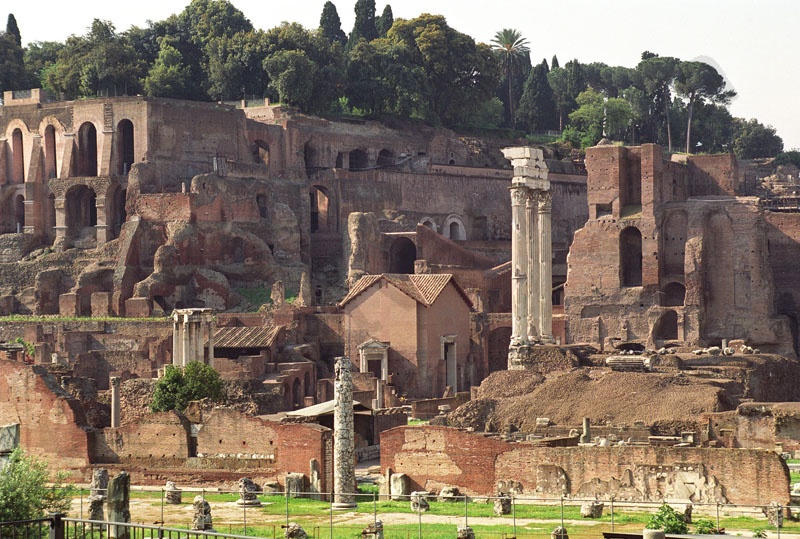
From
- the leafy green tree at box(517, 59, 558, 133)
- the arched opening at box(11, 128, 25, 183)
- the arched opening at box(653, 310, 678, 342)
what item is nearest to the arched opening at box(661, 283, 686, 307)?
the arched opening at box(653, 310, 678, 342)

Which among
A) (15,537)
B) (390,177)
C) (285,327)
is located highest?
(390,177)

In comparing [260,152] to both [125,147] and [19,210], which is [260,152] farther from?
[19,210]

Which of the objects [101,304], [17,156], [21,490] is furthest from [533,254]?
[17,156]

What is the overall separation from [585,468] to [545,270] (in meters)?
20.0

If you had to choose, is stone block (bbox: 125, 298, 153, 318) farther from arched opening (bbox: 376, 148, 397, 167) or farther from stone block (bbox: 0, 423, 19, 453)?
stone block (bbox: 0, 423, 19, 453)

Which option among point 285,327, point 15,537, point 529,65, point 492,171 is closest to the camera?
point 15,537

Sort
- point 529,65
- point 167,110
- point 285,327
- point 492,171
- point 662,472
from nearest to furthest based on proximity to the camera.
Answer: point 662,472 < point 285,327 < point 167,110 < point 492,171 < point 529,65

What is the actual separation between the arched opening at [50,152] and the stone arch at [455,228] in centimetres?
1822

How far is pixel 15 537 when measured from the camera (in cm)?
2652

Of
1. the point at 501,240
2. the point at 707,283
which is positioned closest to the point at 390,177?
the point at 501,240

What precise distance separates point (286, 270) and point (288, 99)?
16096 mm

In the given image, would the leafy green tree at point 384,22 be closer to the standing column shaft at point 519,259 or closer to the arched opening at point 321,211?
the arched opening at point 321,211

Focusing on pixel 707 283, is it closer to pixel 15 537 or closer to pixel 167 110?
pixel 167 110

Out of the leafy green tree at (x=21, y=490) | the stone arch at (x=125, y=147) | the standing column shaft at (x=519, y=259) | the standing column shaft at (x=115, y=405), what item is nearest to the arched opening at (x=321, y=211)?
the stone arch at (x=125, y=147)
